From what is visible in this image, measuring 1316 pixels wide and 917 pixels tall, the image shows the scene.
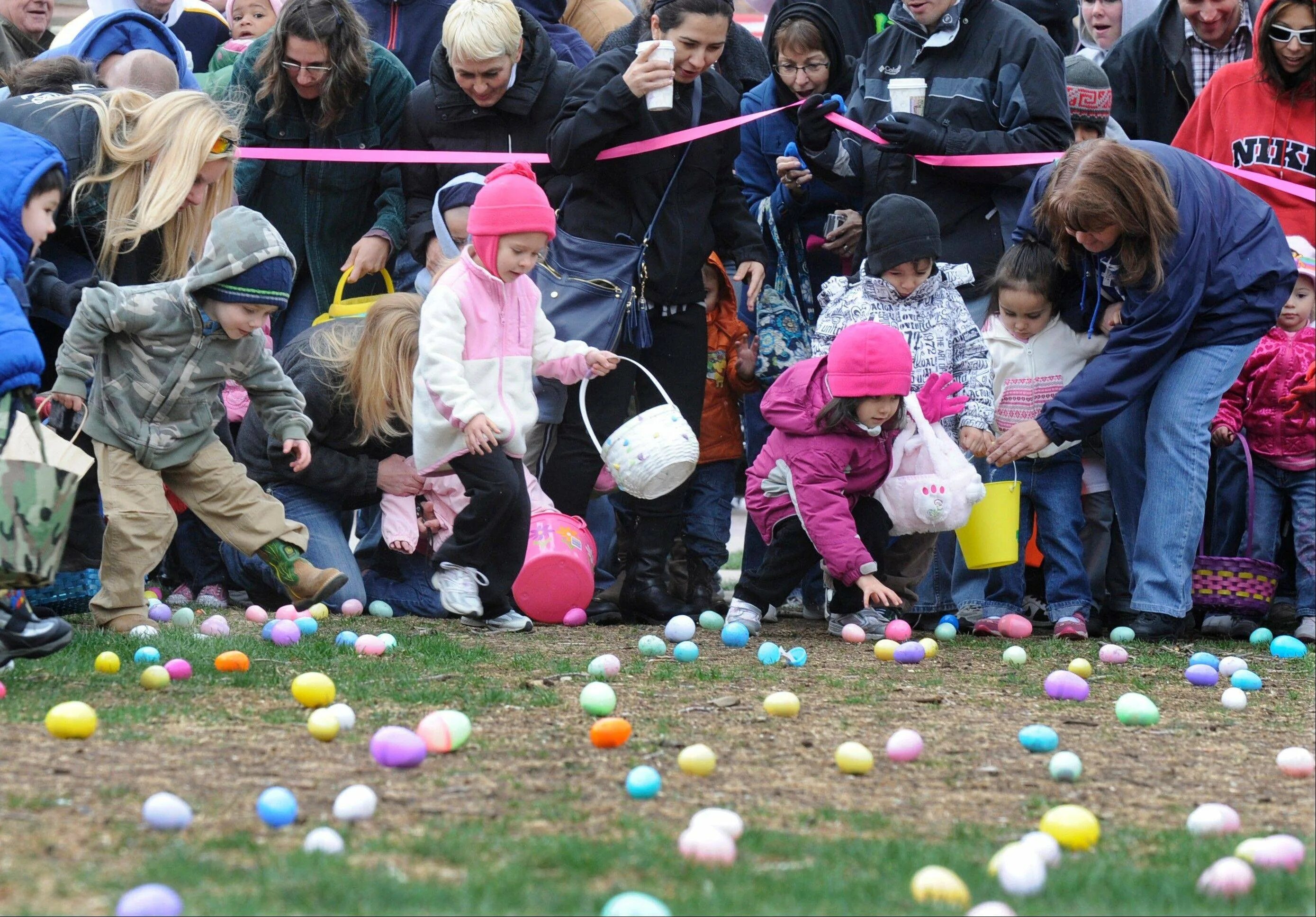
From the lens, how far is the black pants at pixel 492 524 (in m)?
6.17

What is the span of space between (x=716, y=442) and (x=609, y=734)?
3528 mm

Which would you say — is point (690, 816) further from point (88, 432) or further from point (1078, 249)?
point (1078, 249)

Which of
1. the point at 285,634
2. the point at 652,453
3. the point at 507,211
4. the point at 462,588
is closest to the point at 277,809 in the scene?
the point at 285,634

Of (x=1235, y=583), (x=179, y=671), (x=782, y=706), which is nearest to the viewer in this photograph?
(x=782, y=706)

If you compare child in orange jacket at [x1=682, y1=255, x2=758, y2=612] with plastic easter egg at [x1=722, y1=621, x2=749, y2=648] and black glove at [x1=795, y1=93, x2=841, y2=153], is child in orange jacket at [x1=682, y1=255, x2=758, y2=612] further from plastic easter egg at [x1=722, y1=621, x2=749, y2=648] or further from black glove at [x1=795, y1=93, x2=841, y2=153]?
plastic easter egg at [x1=722, y1=621, x2=749, y2=648]

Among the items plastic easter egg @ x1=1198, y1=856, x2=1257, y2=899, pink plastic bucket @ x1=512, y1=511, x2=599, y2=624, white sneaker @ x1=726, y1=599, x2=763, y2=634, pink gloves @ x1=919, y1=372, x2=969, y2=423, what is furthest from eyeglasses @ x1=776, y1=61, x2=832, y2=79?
plastic easter egg @ x1=1198, y1=856, x2=1257, y2=899

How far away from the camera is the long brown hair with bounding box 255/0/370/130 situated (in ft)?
22.7

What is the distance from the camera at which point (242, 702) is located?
15.1ft

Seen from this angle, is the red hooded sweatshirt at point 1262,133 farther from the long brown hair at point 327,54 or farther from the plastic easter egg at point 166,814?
the plastic easter egg at point 166,814

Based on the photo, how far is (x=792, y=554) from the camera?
6.55 m

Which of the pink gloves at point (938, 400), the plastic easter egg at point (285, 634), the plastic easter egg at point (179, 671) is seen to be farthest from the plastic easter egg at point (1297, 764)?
the plastic easter egg at point (285, 634)

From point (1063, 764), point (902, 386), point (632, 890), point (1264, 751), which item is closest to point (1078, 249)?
point (902, 386)

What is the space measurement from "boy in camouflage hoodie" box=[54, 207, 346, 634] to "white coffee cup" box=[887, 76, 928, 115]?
2.78 meters

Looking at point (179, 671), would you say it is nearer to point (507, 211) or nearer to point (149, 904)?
point (507, 211)
